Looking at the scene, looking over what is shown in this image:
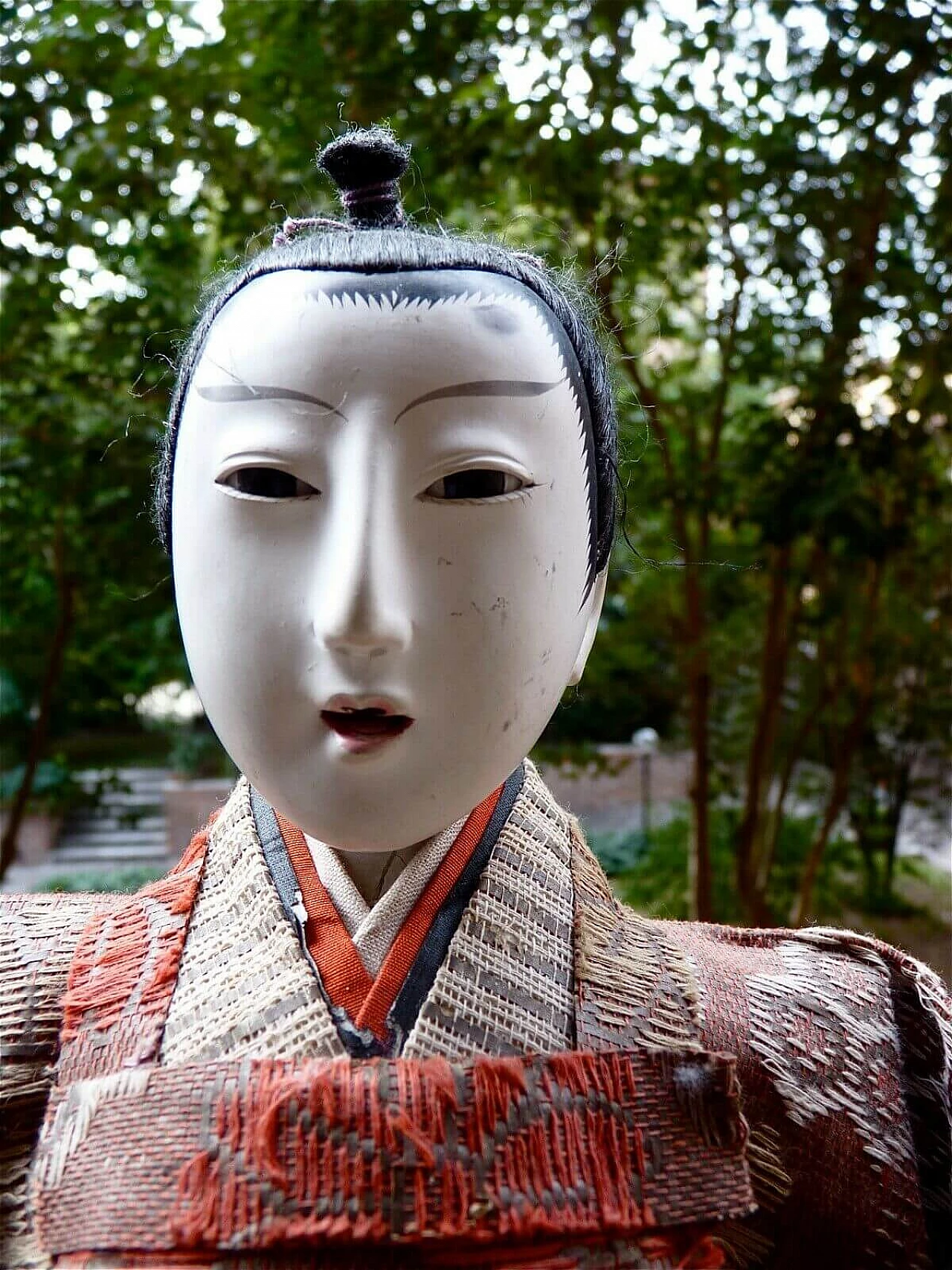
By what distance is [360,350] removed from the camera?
2.27ft

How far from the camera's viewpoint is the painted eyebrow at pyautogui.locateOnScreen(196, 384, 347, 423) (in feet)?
2.25

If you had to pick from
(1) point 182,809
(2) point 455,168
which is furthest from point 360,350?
(1) point 182,809

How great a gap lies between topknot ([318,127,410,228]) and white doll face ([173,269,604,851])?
14cm

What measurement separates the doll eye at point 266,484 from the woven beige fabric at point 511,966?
0.32 metres

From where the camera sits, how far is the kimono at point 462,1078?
636 millimetres

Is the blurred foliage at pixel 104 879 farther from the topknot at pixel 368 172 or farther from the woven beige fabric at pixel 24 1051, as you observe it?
the topknot at pixel 368 172

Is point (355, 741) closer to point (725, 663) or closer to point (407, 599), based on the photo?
point (407, 599)

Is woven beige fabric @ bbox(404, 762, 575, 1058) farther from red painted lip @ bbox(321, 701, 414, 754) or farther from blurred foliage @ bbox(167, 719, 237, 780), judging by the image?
blurred foliage @ bbox(167, 719, 237, 780)

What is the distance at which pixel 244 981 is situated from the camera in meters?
0.73

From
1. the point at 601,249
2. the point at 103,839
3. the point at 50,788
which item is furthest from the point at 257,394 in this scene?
the point at 103,839

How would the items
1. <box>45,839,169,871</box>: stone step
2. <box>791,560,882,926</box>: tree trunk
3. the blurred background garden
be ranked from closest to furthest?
1. the blurred background garden
2. <box>791,560,882,926</box>: tree trunk
3. <box>45,839,169,871</box>: stone step

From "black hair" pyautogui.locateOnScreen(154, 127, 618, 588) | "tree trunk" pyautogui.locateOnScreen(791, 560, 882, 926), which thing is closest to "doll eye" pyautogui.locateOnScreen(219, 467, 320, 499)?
"black hair" pyautogui.locateOnScreen(154, 127, 618, 588)

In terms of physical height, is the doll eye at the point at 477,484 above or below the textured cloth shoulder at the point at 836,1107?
above

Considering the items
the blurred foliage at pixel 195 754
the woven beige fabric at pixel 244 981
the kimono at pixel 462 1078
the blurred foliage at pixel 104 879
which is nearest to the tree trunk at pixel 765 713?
the kimono at pixel 462 1078
